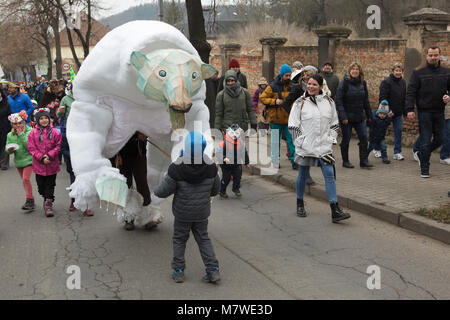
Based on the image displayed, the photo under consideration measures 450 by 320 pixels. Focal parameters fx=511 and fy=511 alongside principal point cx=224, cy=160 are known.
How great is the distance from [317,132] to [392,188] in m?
1.95

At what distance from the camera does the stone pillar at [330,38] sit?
13.5 m

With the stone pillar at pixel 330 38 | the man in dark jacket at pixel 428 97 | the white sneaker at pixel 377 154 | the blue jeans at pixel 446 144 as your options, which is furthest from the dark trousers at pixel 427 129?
the stone pillar at pixel 330 38

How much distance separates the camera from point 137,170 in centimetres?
588

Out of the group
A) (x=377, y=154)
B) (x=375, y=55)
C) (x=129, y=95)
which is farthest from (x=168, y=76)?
(x=375, y=55)

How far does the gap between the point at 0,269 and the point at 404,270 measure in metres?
3.85

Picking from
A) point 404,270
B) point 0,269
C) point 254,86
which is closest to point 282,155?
point 404,270

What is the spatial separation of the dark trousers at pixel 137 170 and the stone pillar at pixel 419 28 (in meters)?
7.37

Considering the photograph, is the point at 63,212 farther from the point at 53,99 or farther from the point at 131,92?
the point at 53,99

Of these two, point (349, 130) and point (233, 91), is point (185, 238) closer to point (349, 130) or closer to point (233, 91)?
point (233, 91)

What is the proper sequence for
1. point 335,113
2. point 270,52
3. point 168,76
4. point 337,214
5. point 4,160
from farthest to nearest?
point 270,52 → point 4,160 → point 335,113 → point 337,214 → point 168,76

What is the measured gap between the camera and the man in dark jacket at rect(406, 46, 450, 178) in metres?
7.93

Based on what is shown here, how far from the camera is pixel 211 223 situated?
255 inches

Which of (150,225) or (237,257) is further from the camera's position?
(150,225)

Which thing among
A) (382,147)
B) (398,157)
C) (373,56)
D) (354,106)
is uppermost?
(373,56)
